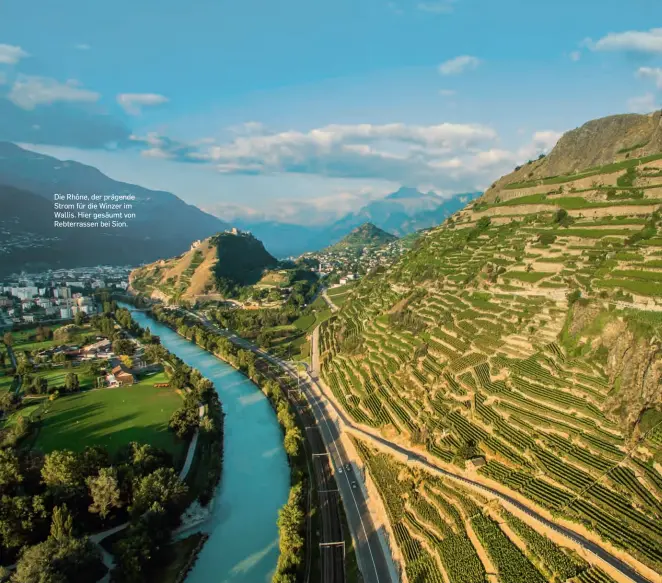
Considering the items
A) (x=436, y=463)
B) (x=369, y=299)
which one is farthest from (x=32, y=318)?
(x=436, y=463)

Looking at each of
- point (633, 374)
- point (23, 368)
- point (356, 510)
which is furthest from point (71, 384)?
point (633, 374)

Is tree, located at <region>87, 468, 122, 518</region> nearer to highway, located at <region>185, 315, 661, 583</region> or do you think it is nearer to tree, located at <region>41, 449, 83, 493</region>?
tree, located at <region>41, 449, 83, 493</region>

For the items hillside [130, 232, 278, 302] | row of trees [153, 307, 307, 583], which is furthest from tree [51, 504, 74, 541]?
hillside [130, 232, 278, 302]

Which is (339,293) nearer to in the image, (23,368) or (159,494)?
(23,368)

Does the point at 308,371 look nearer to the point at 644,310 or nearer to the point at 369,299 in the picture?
the point at 369,299

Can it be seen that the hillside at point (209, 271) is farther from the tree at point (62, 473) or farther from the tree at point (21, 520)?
the tree at point (21, 520)
